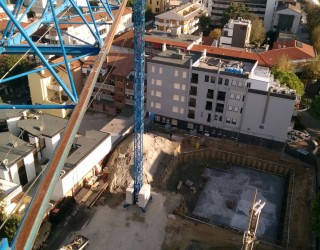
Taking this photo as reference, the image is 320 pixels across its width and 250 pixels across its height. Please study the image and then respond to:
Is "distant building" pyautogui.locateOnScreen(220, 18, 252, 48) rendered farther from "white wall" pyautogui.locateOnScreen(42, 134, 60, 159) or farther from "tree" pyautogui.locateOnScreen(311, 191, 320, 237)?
"tree" pyautogui.locateOnScreen(311, 191, 320, 237)

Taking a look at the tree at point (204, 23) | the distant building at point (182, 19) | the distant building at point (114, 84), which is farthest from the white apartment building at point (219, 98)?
the tree at point (204, 23)

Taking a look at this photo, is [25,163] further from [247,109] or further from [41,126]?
[247,109]

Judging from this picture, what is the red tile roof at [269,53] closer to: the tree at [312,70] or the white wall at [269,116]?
the tree at [312,70]

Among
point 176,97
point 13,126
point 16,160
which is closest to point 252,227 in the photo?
point 16,160

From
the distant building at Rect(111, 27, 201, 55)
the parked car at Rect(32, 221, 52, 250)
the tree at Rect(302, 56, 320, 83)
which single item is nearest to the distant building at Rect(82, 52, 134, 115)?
the distant building at Rect(111, 27, 201, 55)

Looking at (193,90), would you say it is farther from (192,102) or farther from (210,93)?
(210,93)
